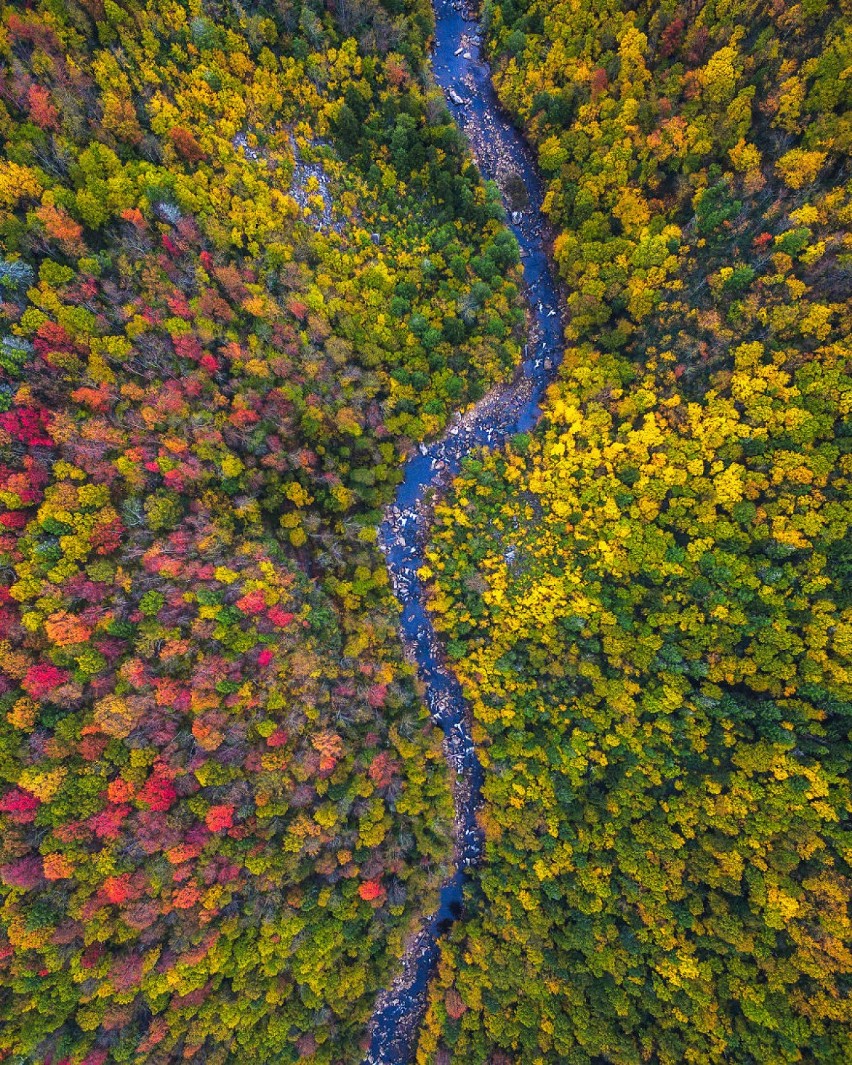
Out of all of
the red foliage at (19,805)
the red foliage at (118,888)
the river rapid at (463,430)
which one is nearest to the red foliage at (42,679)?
the red foliage at (19,805)

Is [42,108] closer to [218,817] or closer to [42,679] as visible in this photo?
[42,679]

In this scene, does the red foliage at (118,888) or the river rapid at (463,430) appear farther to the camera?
the river rapid at (463,430)

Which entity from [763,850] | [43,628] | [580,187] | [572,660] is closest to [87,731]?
[43,628]

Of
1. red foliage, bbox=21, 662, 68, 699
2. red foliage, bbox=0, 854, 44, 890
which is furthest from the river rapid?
red foliage, bbox=0, 854, 44, 890

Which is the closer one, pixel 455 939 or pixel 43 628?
pixel 43 628

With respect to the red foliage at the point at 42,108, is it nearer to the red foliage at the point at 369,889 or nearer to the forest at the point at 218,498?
the forest at the point at 218,498

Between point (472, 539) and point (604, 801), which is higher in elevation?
point (472, 539)

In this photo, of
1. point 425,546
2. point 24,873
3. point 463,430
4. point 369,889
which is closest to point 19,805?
point 24,873

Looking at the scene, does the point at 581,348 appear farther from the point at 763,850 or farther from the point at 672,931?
the point at 672,931
